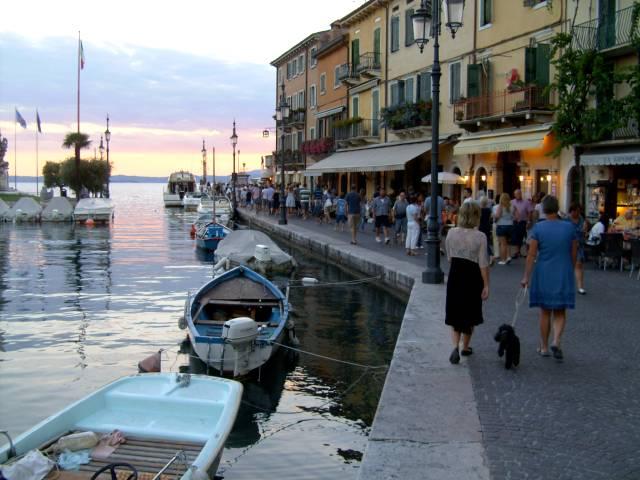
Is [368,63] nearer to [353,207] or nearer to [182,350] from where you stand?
[353,207]

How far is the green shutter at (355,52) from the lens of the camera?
41.3 metres

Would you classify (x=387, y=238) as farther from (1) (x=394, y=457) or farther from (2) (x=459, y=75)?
(1) (x=394, y=457)

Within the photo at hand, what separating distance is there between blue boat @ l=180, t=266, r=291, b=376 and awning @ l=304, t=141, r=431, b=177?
57.1ft

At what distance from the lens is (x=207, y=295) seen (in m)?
13.0

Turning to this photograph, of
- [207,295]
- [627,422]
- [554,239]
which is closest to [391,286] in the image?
[207,295]

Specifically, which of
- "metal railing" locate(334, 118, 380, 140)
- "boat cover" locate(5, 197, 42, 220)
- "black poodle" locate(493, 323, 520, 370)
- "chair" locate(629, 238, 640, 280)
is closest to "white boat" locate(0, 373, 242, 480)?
"black poodle" locate(493, 323, 520, 370)

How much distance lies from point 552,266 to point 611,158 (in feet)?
41.8

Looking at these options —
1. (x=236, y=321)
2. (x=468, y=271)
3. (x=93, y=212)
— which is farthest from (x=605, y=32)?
(x=93, y=212)

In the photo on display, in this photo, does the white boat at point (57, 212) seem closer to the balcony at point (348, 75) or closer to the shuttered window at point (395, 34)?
the balcony at point (348, 75)

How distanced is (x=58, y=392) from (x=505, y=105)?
1837 cm

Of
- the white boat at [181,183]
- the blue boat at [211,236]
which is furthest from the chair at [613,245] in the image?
the white boat at [181,183]

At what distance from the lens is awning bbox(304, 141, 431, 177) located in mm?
30391

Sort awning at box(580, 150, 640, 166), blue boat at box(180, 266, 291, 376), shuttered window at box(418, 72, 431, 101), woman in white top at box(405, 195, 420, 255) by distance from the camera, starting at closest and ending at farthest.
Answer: blue boat at box(180, 266, 291, 376) < awning at box(580, 150, 640, 166) < woman in white top at box(405, 195, 420, 255) < shuttered window at box(418, 72, 431, 101)

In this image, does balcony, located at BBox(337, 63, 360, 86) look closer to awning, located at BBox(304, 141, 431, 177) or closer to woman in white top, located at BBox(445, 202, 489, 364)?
awning, located at BBox(304, 141, 431, 177)
